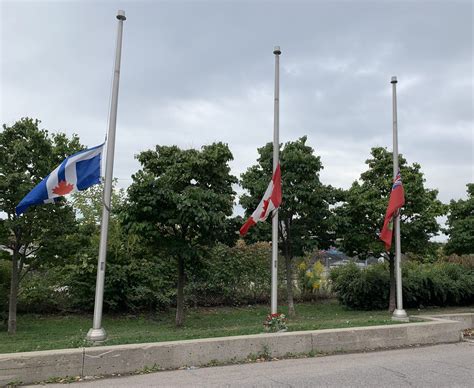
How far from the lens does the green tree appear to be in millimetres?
10672

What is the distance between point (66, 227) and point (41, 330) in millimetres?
2808

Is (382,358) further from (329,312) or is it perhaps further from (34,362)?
(329,312)

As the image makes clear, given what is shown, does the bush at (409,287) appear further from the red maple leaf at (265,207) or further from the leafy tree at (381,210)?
the red maple leaf at (265,207)

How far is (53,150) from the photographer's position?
10.8 meters

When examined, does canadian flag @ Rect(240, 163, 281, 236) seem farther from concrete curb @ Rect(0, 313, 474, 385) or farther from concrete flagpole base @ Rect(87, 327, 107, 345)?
concrete flagpole base @ Rect(87, 327, 107, 345)

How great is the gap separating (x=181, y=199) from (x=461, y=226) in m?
9.49

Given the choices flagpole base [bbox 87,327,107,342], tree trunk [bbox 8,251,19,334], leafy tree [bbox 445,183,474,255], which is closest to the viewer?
flagpole base [bbox 87,327,107,342]

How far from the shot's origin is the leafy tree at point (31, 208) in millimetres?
10125

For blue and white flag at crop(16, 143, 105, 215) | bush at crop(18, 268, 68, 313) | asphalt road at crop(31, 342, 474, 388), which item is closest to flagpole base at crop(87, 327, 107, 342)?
asphalt road at crop(31, 342, 474, 388)

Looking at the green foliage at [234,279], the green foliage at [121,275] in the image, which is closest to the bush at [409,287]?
the green foliage at [234,279]

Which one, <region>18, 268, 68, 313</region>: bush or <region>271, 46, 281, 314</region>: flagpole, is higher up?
<region>271, 46, 281, 314</region>: flagpole

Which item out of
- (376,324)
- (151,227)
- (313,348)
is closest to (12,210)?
(151,227)

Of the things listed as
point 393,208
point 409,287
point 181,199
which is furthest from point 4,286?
point 409,287

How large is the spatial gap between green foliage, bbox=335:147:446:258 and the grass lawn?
2.34m
